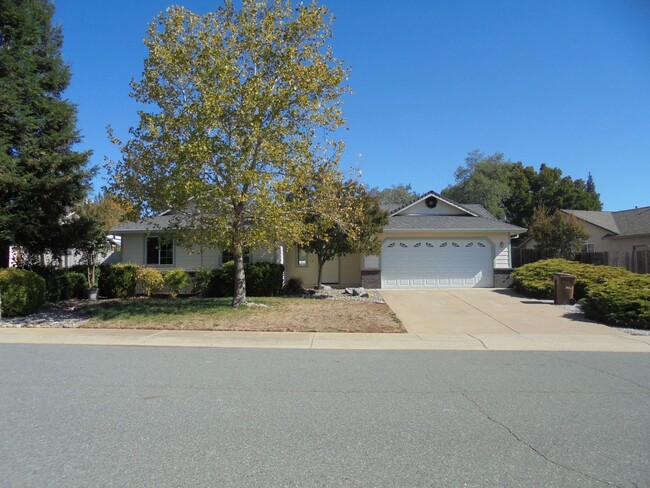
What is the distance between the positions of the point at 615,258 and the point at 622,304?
11.7m

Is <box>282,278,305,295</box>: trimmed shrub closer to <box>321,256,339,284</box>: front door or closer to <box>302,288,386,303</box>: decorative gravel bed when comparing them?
<box>302,288,386,303</box>: decorative gravel bed

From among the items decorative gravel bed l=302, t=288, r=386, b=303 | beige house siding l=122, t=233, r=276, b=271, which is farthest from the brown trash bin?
beige house siding l=122, t=233, r=276, b=271

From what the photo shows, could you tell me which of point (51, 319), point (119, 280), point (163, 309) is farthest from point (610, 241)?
point (51, 319)

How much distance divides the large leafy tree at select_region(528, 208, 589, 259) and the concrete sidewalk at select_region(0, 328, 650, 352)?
12752mm

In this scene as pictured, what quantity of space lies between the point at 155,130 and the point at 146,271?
7482mm

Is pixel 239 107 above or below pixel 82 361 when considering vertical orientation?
above

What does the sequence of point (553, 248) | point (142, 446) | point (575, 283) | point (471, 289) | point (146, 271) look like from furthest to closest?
point (553, 248) < point (471, 289) < point (146, 271) < point (575, 283) < point (142, 446)

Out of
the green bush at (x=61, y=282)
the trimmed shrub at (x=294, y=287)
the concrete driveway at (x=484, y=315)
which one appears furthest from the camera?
the trimmed shrub at (x=294, y=287)

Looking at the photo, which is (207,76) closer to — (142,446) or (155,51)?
(155,51)

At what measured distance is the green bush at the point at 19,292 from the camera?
Result: 13289mm

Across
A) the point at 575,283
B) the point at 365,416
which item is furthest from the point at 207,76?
the point at 575,283

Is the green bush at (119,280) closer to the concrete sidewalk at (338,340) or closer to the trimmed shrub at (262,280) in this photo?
the trimmed shrub at (262,280)

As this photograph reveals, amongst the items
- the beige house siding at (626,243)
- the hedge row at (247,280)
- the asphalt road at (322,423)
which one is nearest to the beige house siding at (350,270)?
the hedge row at (247,280)

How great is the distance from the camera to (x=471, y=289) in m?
20.6
